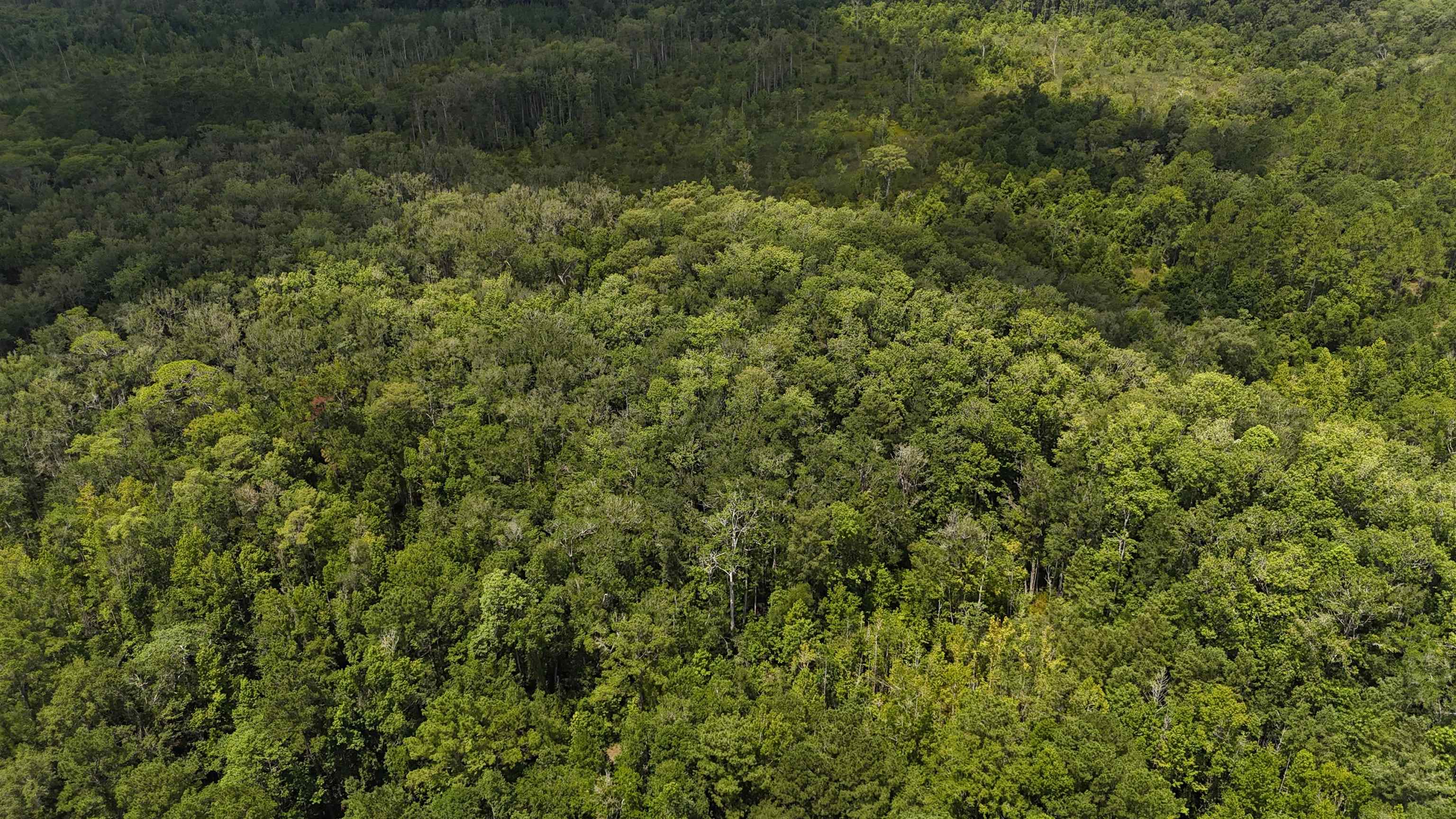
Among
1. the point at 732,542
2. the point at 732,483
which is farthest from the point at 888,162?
the point at 732,542

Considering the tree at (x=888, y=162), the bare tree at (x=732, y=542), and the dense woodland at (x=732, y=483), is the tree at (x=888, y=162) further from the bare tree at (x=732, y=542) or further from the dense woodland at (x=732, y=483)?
the bare tree at (x=732, y=542)

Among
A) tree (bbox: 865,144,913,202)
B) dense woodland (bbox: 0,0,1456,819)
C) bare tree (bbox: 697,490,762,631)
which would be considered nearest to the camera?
dense woodland (bbox: 0,0,1456,819)

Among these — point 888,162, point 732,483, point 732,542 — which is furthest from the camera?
point 888,162

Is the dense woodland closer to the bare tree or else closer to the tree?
the bare tree

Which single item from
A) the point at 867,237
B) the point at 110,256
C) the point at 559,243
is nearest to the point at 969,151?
the point at 867,237

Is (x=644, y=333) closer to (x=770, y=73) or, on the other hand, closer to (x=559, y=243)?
(x=559, y=243)

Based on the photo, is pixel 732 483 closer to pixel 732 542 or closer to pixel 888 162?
pixel 732 542

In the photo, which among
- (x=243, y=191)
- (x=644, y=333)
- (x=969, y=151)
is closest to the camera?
(x=644, y=333)

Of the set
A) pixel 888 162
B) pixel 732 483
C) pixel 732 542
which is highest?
pixel 888 162

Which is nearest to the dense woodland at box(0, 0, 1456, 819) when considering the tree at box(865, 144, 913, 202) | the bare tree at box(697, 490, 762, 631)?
the bare tree at box(697, 490, 762, 631)
